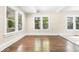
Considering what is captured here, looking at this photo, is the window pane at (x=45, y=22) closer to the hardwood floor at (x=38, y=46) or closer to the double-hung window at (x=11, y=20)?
the double-hung window at (x=11, y=20)

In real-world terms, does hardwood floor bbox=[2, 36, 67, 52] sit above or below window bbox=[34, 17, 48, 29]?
below

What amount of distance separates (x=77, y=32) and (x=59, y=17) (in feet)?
7.13

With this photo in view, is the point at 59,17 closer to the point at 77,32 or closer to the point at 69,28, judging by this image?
the point at 69,28

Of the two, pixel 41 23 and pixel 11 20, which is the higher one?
pixel 11 20

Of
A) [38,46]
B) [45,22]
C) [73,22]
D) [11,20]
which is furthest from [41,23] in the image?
[38,46]

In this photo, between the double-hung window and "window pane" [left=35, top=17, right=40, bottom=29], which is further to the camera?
"window pane" [left=35, top=17, right=40, bottom=29]

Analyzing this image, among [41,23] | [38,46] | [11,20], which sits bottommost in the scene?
[38,46]

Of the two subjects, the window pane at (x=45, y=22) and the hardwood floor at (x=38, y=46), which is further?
the window pane at (x=45, y=22)

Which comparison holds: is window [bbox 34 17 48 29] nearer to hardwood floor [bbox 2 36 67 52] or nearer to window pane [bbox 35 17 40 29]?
window pane [bbox 35 17 40 29]

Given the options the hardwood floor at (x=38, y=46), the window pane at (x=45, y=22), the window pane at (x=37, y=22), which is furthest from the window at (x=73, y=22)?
the hardwood floor at (x=38, y=46)

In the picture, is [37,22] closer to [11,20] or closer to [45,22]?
→ [45,22]

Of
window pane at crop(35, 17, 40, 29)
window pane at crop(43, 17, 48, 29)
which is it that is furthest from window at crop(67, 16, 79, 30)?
window pane at crop(35, 17, 40, 29)

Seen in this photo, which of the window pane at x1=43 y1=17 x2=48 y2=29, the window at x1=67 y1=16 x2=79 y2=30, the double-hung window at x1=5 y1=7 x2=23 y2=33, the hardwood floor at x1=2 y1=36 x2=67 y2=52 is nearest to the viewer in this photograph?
the hardwood floor at x1=2 y1=36 x2=67 y2=52
